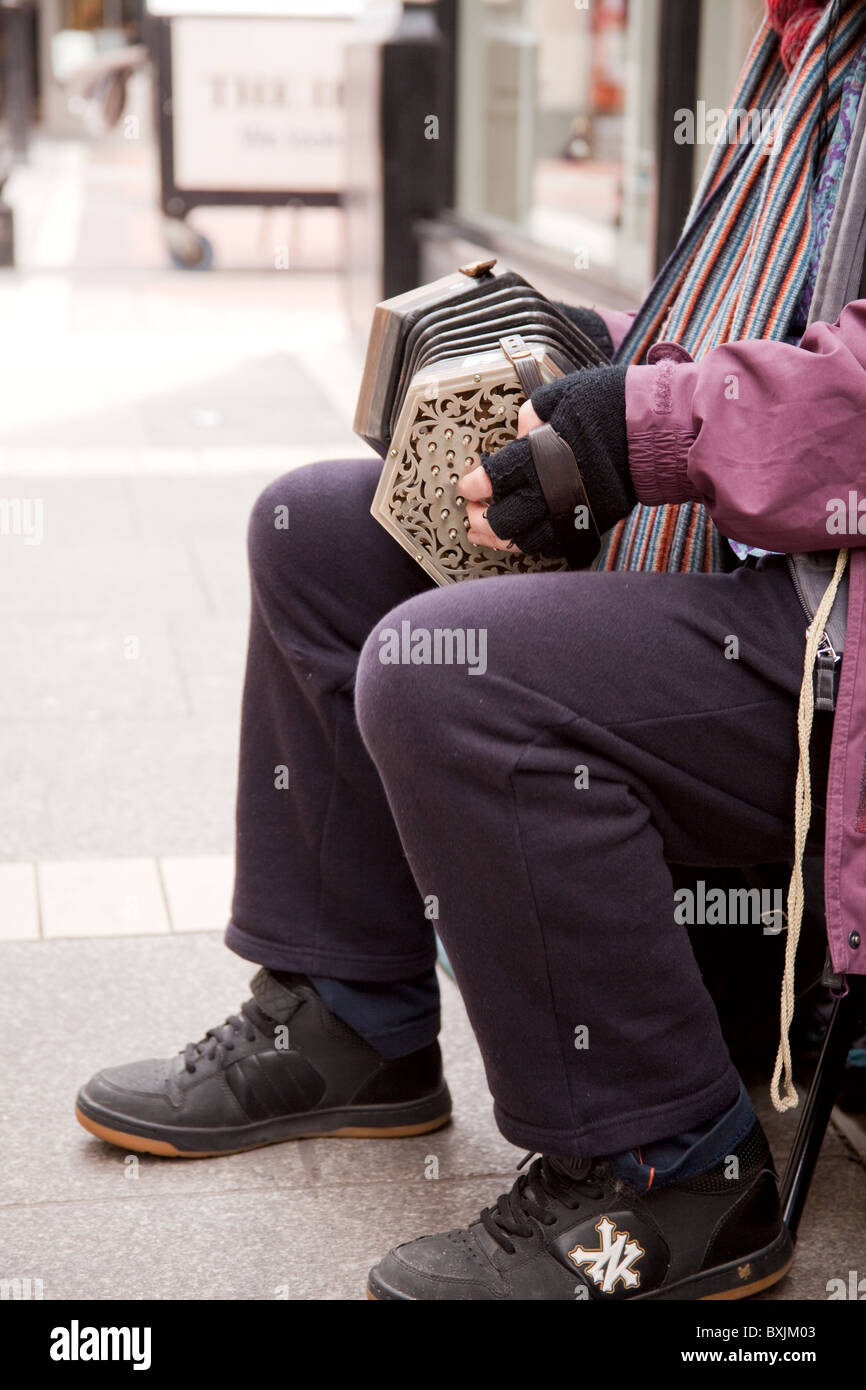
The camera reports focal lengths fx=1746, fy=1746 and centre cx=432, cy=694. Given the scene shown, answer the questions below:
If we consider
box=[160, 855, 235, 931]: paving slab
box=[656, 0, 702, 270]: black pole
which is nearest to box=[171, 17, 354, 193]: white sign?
box=[656, 0, 702, 270]: black pole

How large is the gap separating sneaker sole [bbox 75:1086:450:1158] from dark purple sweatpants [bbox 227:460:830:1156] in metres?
0.45

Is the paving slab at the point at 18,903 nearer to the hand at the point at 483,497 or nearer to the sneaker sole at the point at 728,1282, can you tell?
the sneaker sole at the point at 728,1282

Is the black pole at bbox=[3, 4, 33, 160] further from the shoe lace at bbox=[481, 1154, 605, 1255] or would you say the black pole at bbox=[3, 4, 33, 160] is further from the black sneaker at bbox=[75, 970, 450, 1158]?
the shoe lace at bbox=[481, 1154, 605, 1255]

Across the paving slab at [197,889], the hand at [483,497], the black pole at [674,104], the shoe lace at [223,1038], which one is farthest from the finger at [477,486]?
the black pole at [674,104]

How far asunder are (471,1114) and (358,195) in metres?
6.06

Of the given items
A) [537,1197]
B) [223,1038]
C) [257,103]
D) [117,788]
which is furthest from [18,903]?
[257,103]

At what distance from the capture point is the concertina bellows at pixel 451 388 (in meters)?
1.73

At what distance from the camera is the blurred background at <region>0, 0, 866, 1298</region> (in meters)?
2.04

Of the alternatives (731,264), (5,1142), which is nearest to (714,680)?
(731,264)

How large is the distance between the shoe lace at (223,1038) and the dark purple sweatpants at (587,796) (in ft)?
1.59

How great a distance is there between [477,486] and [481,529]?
49 millimetres

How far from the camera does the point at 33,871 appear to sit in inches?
116

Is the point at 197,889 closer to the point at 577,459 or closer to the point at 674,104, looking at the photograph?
the point at 577,459

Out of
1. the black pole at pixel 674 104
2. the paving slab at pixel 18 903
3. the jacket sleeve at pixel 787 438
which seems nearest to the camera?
the jacket sleeve at pixel 787 438
